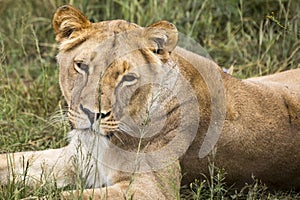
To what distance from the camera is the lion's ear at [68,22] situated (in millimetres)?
3188

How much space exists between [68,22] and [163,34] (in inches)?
16.3

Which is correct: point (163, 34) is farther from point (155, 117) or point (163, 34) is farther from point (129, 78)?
point (155, 117)

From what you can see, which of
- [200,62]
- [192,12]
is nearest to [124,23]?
[200,62]

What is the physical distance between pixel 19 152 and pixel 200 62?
93cm

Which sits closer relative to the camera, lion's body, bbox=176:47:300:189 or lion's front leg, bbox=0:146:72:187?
lion's body, bbox=176:47:300:189

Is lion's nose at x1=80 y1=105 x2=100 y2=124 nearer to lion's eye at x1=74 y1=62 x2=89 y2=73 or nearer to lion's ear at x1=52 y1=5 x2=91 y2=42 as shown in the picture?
lion's eye at x1=74 y1=62 x2=89 y2=73

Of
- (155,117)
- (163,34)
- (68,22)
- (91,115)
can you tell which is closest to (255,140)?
(155,117)

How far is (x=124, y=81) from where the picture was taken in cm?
300

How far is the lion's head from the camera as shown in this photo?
9.77ft

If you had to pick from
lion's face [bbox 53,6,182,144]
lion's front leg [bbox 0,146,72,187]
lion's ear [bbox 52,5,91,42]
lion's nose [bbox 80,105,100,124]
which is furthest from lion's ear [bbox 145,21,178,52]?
lion's front leg [bbox 0,146,72,187]

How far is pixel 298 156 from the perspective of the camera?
11.1 ft

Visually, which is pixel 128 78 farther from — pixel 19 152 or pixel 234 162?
pixel 19 152

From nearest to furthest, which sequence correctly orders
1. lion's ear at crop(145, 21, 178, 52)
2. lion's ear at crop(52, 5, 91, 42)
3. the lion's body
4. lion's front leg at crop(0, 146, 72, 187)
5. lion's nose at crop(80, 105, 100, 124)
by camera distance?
1. lion's nose at crop(80, 105, 100, 124)
2. lion's ear at crop(145, 21, 178, 52)
3. lion's ear at crop(52, 5, 91, 42)
4. the lion's body
5. lion's front leg at crop(0, 146, 72, 187)

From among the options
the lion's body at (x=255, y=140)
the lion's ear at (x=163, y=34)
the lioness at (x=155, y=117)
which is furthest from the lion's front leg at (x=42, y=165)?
the lion's ear at (x=163, y=34)
